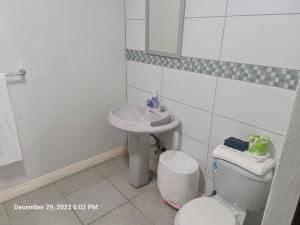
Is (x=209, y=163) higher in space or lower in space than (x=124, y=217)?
higher

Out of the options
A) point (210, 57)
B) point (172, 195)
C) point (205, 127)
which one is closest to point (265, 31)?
point (210, 57)

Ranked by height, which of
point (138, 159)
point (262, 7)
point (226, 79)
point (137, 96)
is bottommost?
point (138, 159)

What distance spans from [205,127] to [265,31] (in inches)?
28.5

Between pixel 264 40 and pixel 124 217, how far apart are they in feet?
4.99

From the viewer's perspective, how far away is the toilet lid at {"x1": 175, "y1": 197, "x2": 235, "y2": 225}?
1165mm

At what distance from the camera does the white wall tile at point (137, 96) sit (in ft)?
6.70

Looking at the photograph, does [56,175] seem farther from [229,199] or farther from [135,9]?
[135,9]

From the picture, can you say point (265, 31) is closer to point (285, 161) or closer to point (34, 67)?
point (285, 161)

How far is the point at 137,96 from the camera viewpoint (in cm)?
213

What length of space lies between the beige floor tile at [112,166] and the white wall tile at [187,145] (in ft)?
1.84

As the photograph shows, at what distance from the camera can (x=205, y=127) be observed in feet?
5.20

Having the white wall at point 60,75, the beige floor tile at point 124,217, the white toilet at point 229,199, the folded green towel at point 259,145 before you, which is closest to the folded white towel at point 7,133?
the white wall at point 60,75

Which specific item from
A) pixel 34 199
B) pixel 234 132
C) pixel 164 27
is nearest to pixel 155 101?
pixel 164 27

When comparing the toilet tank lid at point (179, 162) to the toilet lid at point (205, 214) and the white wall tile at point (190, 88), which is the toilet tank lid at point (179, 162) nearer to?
the toilet lid at point (205, 214)
